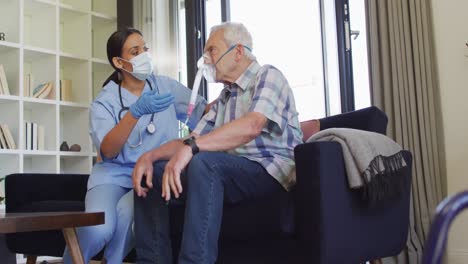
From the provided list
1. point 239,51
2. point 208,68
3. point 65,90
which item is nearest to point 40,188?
point 208,68

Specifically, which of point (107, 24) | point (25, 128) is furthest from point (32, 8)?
point (25, 128)

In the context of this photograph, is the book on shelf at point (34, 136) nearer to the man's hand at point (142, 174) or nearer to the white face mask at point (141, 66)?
the white face mask at point (141, 66)

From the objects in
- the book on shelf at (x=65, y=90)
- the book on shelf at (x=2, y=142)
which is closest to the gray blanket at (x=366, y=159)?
the book on shelf at (x=2, y=142)

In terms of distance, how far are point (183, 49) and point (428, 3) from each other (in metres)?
2.07

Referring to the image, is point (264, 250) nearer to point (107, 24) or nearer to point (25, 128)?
point (25, 128)

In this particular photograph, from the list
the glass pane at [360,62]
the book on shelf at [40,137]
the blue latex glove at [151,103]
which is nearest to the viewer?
the blue latex glove at [151,103]

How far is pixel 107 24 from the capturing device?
456 cm

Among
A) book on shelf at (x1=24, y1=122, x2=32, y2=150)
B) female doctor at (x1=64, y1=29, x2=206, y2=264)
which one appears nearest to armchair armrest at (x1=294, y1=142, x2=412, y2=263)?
female doctor at (x1=64, y1=29, x2=206, y2=264)

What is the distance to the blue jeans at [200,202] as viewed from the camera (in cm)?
142

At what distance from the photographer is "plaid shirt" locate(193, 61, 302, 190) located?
164cm

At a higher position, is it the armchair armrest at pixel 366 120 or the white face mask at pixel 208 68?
the white face mask at pixel 208 68

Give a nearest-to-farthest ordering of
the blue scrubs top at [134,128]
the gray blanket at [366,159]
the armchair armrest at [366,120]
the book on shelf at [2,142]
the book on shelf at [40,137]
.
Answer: the gray blanket at [366,159] → the armchair armrest at [366,120] → the blue scrubs top at [134,128] → the book on shelf at [2,142] → the book on shelf at [40,137]

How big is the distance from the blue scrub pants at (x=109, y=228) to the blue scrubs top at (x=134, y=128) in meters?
0.07

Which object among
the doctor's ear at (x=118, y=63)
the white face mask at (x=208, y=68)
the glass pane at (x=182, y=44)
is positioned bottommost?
the white face mask at (x=208, y=68)
